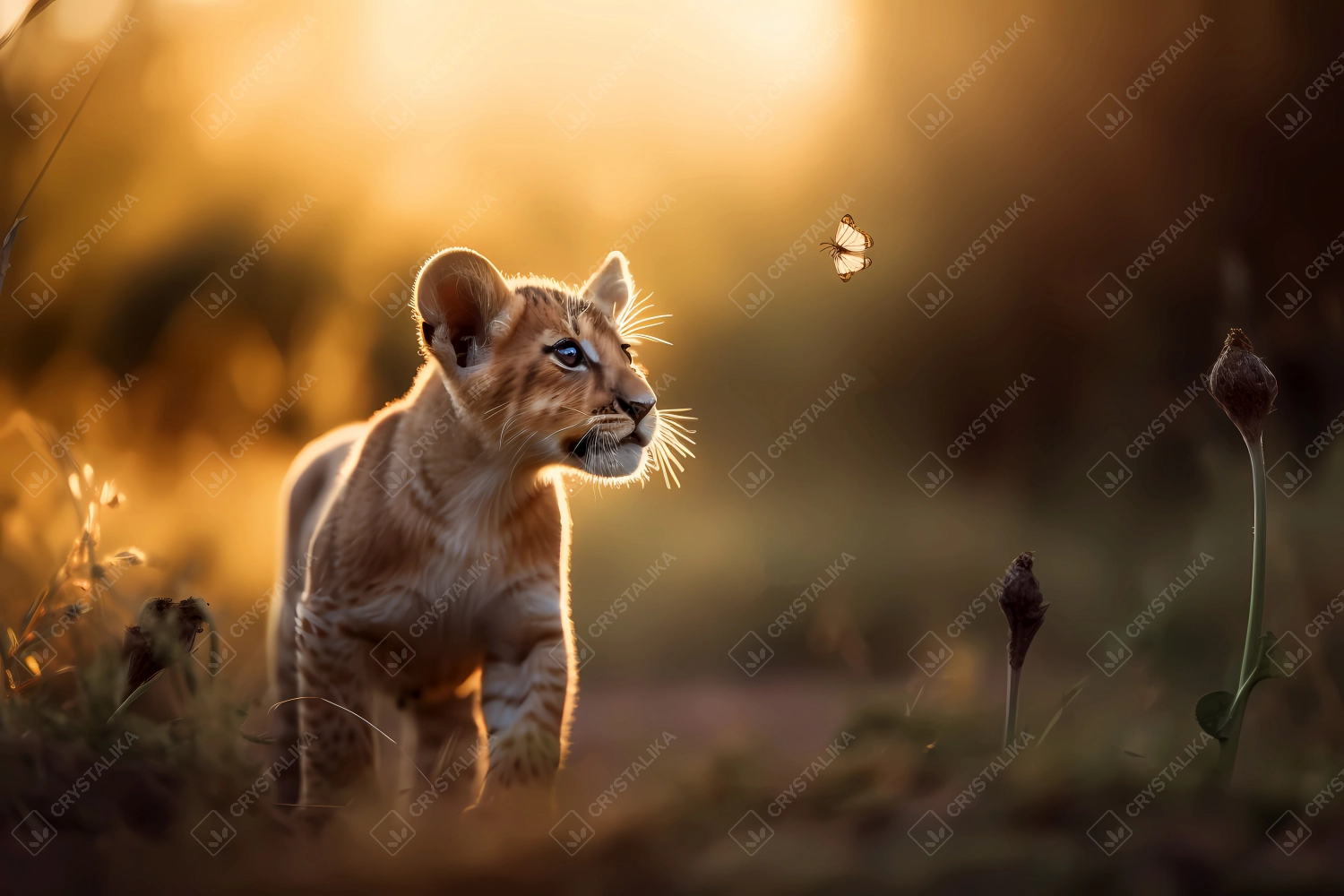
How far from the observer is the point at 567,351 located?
5.80 feet

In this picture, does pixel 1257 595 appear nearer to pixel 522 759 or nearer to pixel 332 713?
pixel 522 759

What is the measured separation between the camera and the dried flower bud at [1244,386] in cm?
130

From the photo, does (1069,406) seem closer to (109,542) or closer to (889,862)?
(889,862)

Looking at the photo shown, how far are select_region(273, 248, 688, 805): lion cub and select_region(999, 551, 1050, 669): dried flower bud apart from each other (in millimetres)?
705

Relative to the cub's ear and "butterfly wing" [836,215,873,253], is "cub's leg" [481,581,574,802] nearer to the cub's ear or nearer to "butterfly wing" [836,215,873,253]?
the cub's ear

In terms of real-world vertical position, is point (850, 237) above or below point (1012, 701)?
above

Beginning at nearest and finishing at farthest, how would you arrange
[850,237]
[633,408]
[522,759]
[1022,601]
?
[1022,601]
[522,759]
[633,408]
[850,237]

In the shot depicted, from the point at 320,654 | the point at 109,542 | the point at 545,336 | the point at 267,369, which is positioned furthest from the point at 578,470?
the point at 109,542

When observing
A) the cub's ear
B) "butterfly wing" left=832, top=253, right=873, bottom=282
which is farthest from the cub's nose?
"butterfly wing" left=832, top=253, right=873, bottom=282

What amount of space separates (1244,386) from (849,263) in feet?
2.58

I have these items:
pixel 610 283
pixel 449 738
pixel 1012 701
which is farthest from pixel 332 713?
pixel 1012 701

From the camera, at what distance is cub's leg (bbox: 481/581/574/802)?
161cm

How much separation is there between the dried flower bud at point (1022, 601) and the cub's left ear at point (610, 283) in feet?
3.16

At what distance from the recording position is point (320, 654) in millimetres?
1658
